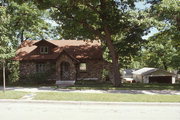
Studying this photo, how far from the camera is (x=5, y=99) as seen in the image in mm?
12258

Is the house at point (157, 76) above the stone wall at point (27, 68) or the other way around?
the other way around

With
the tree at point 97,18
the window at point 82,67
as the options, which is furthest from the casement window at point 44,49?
the tree at point 97,18

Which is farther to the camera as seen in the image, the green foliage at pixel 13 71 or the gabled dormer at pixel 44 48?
the gabled dormer at pixel 44 48

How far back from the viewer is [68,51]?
89.6 ft

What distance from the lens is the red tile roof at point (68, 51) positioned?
2603 centimetres

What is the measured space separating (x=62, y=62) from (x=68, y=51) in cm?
233

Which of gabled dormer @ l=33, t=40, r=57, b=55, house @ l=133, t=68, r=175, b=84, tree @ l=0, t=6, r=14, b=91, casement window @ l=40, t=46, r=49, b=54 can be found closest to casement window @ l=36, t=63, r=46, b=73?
gabled dormer @ l=33, t=40, r=57, b=55

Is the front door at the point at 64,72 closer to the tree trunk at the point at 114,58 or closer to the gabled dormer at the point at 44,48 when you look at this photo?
the gabled dormer at the point at 44,48

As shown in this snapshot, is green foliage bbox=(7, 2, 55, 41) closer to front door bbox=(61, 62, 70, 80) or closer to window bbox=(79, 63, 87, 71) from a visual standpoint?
front door bbox=(61, 62, 70, 80)

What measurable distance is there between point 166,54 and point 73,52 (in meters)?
18.9

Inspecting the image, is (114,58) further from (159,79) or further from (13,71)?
(159,79)

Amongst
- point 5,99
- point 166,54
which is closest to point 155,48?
point 166,54

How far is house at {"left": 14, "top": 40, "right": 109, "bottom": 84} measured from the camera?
83.0ft

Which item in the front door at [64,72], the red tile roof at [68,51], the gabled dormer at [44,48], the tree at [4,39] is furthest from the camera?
the gabled dormer at [44,48]
